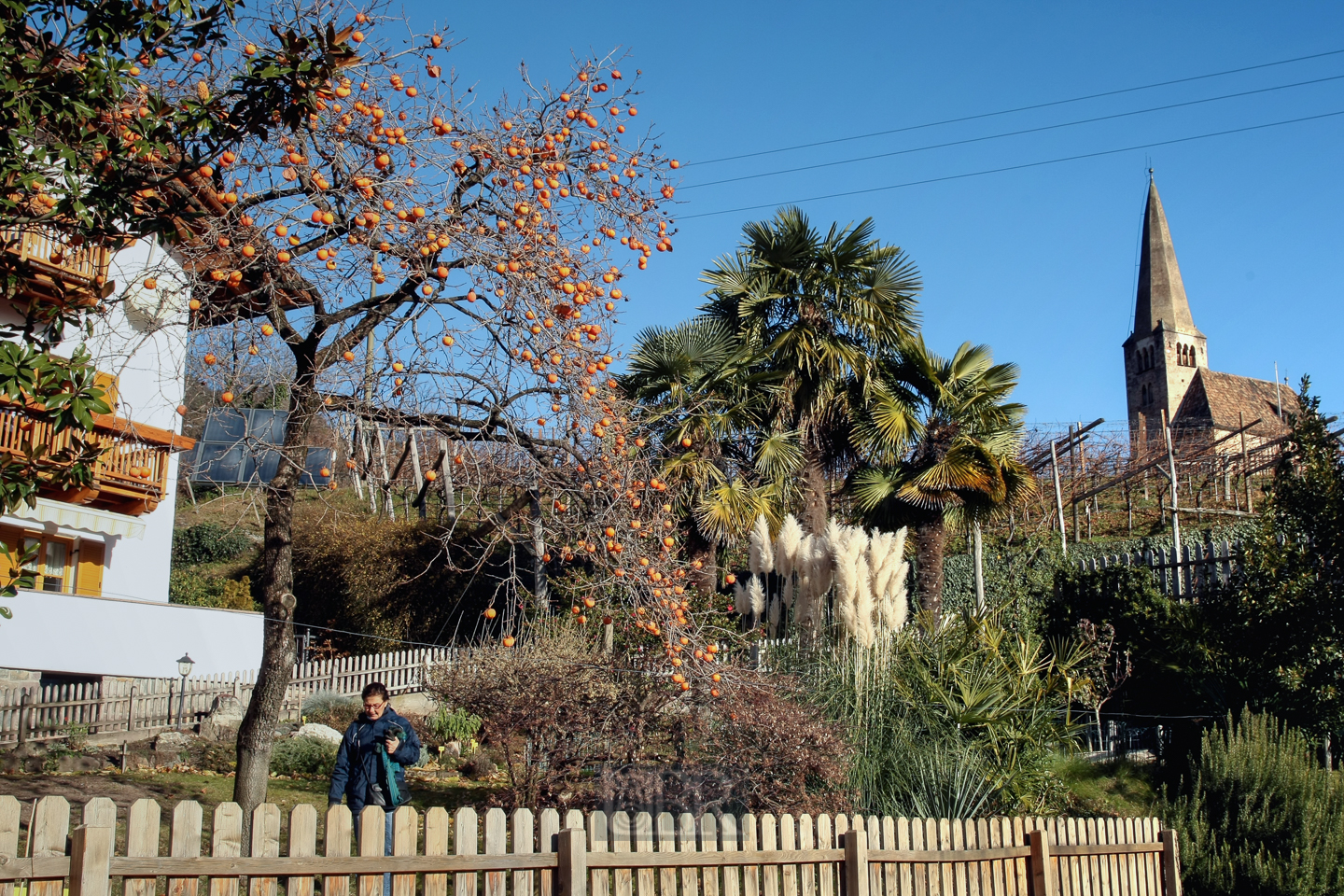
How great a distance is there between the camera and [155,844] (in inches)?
169

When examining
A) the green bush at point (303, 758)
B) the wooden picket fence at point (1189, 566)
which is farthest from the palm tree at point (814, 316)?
the green bush at point (303, 758)

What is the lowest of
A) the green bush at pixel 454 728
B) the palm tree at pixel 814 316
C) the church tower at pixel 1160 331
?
the green bush at pixel 454 728

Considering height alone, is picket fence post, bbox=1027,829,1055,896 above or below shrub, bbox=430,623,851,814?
below

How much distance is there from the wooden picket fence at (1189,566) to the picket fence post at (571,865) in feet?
31.5

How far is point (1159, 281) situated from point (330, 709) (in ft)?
206

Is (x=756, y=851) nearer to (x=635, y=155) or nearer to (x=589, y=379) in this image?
(x=589, y=379)

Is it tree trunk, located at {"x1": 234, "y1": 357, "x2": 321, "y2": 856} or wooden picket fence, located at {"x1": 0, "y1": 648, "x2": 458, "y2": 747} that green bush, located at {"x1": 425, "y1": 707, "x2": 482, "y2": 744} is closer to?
wooden picket fence, located at {"x1": 0, "y1": 648, "x2": 458, "y2": 747}

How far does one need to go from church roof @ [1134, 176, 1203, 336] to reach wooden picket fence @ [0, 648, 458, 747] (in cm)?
5918

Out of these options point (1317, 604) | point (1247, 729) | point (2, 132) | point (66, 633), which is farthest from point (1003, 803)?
point (66, 633)

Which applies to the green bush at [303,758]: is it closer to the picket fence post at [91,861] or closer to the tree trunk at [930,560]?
the picket fence post at [91,861]

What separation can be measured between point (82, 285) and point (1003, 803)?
288 inches

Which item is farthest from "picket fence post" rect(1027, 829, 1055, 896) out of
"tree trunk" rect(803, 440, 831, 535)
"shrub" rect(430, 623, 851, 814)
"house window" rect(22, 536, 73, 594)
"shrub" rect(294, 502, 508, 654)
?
"house window" rect(22, 536, 73, 594)

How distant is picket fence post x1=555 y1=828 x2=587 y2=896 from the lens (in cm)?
496

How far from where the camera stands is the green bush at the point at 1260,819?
7633 millimetres
